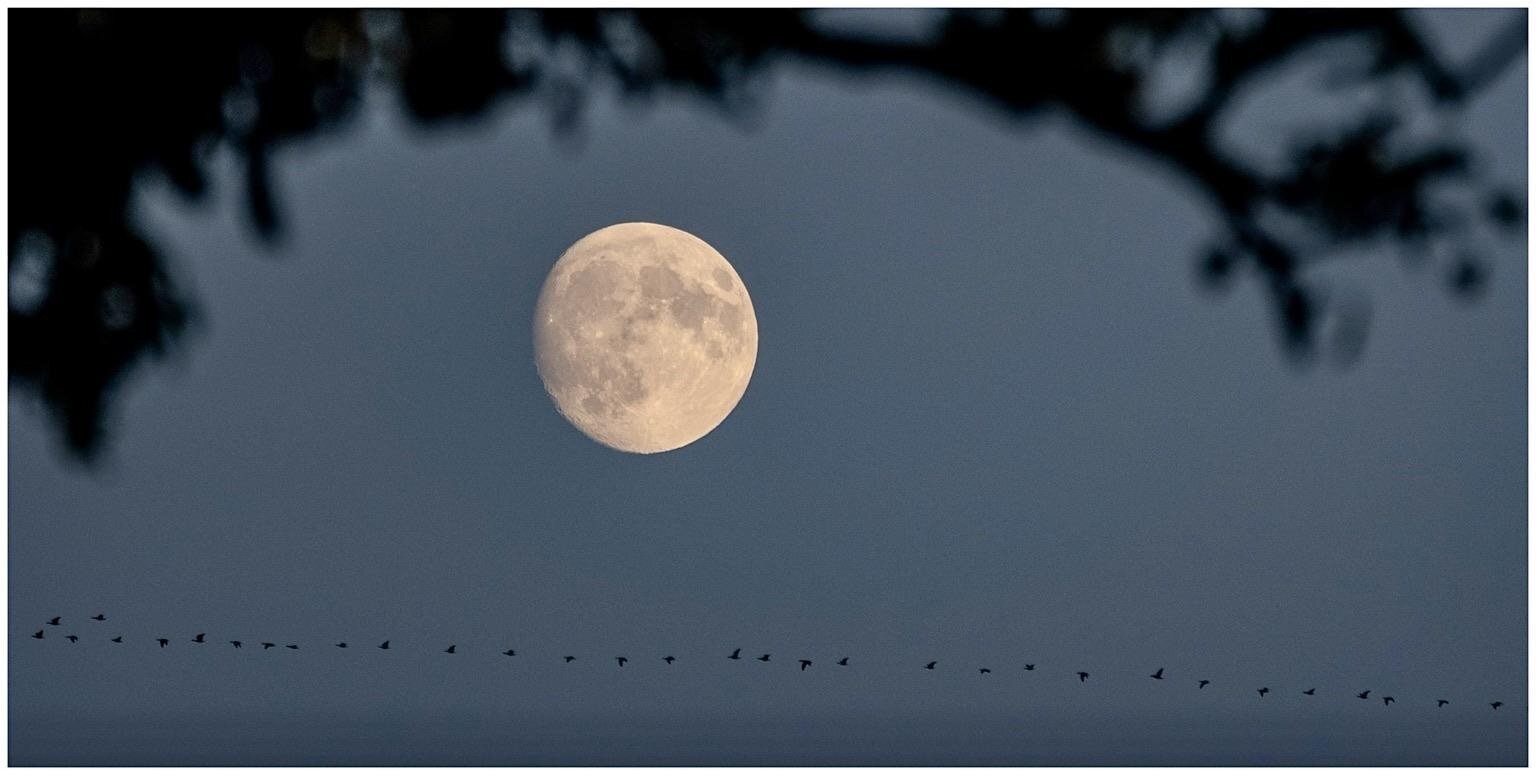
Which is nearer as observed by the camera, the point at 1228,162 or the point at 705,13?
the point at 1228,162

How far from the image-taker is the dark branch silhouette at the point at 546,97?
280 centimetres

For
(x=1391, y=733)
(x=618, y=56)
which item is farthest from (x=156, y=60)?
(x=1391, y=733)

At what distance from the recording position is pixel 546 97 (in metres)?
3.26

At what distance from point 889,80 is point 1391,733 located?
2793 inches

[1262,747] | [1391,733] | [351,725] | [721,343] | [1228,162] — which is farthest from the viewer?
[1391,733]

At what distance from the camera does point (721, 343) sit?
1306 centimetres

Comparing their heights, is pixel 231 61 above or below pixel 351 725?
below

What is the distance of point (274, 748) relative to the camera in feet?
177

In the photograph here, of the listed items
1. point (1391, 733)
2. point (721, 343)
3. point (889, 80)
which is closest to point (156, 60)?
point (889, 80)

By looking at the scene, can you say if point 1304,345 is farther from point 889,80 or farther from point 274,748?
point 274,748

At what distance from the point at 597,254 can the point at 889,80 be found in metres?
10.9

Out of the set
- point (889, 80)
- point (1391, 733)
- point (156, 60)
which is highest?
point (1391, 733)

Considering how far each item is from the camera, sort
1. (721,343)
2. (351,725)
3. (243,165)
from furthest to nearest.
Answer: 1. (351,725)
2. (721,343)
3. (243,165)

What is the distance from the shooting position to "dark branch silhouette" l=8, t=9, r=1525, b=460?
2.80 metres
